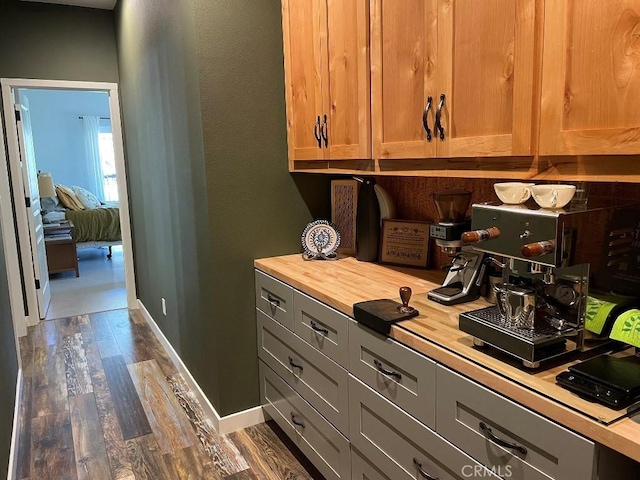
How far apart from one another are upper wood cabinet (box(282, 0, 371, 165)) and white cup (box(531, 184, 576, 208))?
85 cm

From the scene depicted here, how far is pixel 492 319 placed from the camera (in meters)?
1.25

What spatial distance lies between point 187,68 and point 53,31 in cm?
251

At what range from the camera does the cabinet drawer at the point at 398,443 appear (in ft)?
4.23

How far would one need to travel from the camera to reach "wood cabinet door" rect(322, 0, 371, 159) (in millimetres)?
1866

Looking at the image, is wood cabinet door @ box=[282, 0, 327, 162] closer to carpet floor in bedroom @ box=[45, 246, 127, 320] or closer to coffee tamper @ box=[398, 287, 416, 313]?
coffee tamper @ box=[398, 287, 416, 313]

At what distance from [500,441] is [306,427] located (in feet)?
3.78

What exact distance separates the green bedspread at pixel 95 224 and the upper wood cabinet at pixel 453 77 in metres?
6.10

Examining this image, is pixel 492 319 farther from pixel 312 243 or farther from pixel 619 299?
pixel 312 243

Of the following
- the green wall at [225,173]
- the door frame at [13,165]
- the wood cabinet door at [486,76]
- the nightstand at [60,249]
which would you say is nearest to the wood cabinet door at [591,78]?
the wood cabinet door at [486,76]

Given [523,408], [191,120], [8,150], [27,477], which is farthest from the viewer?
[8,150]

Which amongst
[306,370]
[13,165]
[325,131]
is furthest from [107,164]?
[306,370]

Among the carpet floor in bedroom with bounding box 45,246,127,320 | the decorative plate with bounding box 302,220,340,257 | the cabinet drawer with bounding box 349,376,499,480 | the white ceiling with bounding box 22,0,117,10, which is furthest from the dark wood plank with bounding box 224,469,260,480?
the white ceiling with bounding box 22,0,117,10

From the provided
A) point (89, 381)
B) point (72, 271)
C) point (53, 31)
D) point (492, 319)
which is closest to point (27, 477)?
point (89, 381)

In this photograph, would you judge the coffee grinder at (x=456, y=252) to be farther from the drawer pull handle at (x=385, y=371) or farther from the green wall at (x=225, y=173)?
the green wall at (x=225, y=173)
